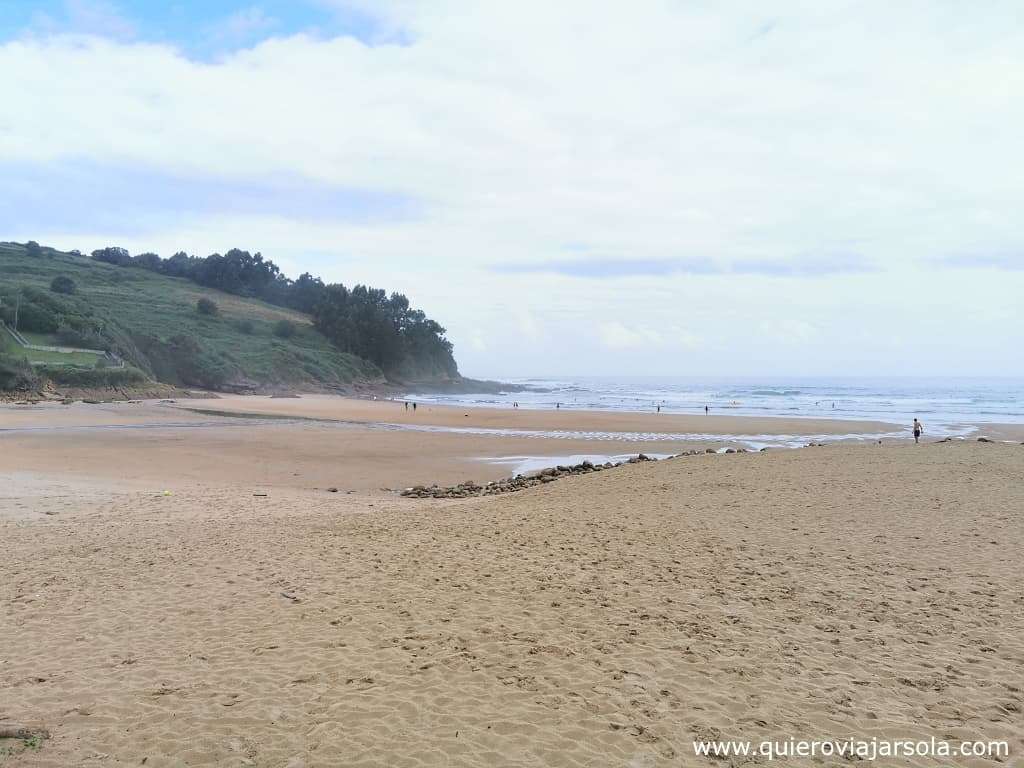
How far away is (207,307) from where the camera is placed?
280 feet

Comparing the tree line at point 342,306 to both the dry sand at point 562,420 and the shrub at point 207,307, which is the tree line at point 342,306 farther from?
the dry sand at point 562,420

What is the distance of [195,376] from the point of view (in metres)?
63.4

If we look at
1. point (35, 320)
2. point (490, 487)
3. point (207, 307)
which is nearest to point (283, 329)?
point (207, 307)

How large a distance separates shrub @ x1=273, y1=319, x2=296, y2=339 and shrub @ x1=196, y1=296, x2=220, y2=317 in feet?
24.7

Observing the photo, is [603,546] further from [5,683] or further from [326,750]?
[5,683]

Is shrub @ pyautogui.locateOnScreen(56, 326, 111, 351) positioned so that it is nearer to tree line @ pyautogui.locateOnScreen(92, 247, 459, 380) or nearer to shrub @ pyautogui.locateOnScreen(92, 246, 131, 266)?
tree line @ pyautogui.locateOnScreen(92, 247, 459, 380)

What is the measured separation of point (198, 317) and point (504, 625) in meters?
85.4

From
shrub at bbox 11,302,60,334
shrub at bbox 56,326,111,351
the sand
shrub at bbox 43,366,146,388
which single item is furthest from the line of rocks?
shrub at bbox 11,302,60,334

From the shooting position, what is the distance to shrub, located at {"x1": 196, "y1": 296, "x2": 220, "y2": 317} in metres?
85.1

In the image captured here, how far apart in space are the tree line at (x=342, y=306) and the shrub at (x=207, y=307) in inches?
553

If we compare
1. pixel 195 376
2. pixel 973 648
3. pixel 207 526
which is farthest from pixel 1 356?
pixel 973 648

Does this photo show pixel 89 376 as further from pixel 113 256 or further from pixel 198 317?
pixel 113 256

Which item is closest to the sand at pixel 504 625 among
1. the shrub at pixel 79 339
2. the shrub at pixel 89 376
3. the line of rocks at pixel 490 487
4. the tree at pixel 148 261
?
the line of rocks at pixel 490 487

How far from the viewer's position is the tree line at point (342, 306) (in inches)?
3743
